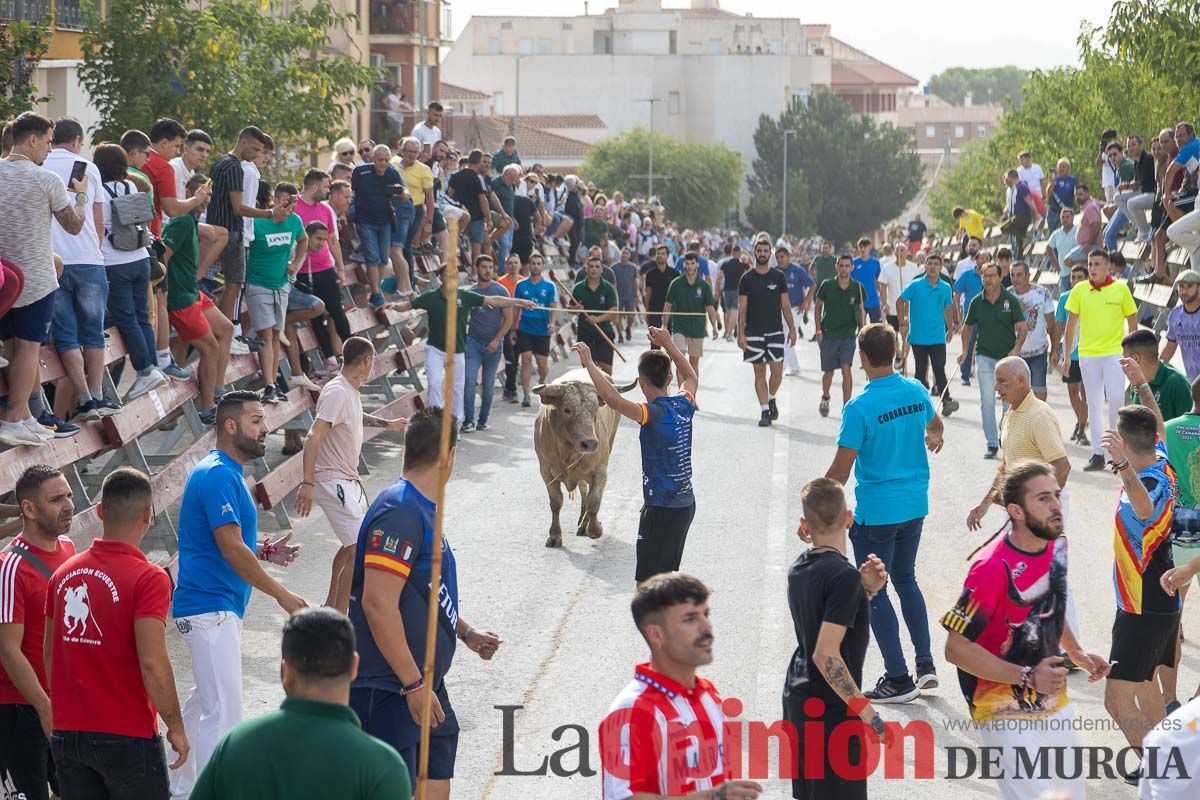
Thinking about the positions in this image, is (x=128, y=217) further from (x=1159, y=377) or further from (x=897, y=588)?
(x=1159, y=377)

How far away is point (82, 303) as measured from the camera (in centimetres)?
1145

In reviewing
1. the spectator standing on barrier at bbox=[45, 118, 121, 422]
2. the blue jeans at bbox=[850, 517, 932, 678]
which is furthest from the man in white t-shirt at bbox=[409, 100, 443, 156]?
the blue jeans at bbox=[850, 517, 932, 678]

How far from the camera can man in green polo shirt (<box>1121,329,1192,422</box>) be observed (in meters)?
10.9

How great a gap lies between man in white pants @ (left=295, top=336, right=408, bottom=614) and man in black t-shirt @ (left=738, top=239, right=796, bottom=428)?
9.49 m

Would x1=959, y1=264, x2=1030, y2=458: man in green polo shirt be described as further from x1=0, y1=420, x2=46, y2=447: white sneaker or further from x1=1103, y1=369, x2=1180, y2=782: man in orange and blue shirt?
x1=0, y1=420, x2=46, y2=447: white sneaker

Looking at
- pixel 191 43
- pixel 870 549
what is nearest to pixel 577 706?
pixel 870 549

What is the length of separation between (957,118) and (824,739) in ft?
621

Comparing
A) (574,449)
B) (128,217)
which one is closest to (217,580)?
(128,217)

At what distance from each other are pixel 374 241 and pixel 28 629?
44.1 feet

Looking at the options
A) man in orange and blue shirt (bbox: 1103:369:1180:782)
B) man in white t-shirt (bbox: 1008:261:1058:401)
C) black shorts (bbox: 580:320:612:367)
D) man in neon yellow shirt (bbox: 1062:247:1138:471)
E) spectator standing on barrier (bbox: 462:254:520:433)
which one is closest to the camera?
man in orange and blue shirt (bbox: 1103:369:1180:782)

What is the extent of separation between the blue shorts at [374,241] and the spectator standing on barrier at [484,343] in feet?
5.12

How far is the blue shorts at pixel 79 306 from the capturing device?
11.3 metres

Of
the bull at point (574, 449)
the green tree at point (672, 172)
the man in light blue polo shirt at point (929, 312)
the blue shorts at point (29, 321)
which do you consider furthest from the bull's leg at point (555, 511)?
the green tree at point (672, 172)

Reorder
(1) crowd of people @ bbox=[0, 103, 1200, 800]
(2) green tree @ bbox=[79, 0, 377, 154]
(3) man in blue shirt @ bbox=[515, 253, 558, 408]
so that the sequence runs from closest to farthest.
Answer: (1) crowd of people @ bbox=[0, 103, 1200, 800] → (3) man in blue shirt @ bbox=[515, 253, 558, 408] → (2) green tree @ bbox=[79, 0, 377, 154]
